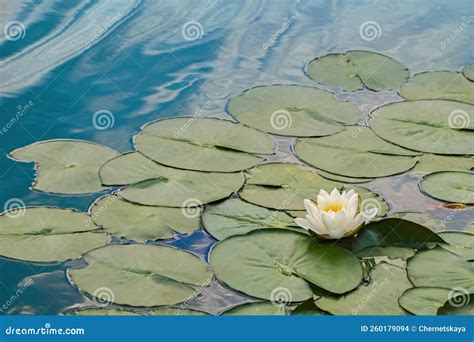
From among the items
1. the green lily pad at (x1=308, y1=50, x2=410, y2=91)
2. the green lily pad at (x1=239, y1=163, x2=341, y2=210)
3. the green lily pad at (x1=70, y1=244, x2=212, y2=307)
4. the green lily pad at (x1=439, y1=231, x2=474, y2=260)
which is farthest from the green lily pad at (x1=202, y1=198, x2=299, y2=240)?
the green lily pad at (x1=308, y1=50, x2=410, y2=91)

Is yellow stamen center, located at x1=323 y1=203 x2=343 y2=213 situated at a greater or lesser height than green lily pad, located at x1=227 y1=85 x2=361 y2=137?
lesser

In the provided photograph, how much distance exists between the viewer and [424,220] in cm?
248

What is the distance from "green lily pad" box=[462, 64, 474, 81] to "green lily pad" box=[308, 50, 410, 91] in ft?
0.78

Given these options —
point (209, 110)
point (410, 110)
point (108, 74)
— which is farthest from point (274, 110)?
point (108, 74)

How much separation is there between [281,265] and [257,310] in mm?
186

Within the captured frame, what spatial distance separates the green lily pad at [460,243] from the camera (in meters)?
2.29

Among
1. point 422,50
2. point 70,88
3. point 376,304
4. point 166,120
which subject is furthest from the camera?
point 422,50

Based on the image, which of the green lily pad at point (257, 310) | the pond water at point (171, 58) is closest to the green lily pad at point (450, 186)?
the pond water at point (171, 58)

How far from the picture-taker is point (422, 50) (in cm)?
362

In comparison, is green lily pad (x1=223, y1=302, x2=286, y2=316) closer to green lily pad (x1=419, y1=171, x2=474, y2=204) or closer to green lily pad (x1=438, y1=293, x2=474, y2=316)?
green lily pad (x1=438, y1=293, x2=474, y2=316)

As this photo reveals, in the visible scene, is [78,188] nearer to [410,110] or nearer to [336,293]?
[336,293]

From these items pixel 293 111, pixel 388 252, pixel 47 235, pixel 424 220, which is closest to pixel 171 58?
pixel 293 111

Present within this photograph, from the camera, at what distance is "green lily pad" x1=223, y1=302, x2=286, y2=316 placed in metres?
2.06

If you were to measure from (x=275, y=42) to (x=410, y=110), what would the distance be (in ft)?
2.78
